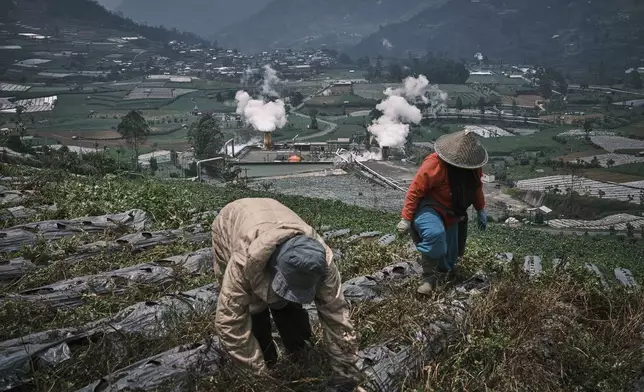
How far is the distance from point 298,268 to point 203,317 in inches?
59.7

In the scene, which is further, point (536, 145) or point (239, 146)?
point (536, 145)

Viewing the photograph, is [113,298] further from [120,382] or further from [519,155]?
[519,155]

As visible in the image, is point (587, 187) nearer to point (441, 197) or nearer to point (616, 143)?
point (616, 143)

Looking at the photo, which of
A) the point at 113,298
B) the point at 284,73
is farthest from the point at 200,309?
the point at 284,73

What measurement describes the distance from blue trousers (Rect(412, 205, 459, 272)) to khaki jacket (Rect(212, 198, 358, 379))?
1752 millimetres

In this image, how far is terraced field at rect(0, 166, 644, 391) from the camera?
3.55m

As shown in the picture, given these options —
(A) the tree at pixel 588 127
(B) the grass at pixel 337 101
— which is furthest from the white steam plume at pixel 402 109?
(A) the tree at pixel 588 127

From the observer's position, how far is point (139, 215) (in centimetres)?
734

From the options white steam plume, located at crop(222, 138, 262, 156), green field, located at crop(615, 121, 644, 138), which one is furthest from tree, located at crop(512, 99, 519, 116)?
white steam plume, located at crop(222, 138, 262, 156)

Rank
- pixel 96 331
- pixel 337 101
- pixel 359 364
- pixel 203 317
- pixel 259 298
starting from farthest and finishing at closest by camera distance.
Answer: pixel 337 101
pixel 203 317
pixel 96 331
pixel 359 364
pixel 259 298

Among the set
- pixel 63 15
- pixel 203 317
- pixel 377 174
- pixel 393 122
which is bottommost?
pixel 393 122

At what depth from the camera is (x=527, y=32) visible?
14162 cm

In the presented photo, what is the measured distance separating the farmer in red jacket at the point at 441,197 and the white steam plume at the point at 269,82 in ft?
231

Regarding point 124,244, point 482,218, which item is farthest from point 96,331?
point 482,218
